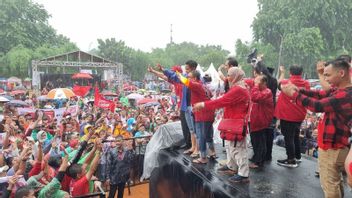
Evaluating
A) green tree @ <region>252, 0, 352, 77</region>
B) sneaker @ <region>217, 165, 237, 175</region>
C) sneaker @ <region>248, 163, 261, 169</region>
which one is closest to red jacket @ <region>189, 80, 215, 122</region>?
sneaker @ <region>217, 165, 237, 175</region>

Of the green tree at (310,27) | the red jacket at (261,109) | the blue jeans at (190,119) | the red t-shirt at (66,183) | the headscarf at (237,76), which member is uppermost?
the green tree at (310,27)

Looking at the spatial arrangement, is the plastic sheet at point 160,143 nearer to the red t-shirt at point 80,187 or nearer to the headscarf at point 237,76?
the red t-shirt at point 80,187

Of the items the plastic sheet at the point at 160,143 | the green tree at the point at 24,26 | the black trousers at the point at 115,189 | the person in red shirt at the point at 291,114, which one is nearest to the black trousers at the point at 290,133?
the person in red shirt at the point at 291,114

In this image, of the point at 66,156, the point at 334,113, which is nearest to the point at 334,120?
the point at 334,113

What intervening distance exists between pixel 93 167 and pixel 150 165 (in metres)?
1.41

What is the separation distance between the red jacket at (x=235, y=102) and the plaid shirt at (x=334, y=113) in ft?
3.48

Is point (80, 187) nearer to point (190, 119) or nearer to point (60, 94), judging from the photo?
point (190, 119)

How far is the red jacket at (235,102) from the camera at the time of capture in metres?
4.04

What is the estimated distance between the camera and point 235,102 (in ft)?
13.3

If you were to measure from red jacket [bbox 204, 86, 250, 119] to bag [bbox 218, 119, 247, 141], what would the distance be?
8 centimetres

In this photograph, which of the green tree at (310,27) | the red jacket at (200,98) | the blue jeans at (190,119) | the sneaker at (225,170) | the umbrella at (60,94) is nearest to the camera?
the sneaker at (225,170)

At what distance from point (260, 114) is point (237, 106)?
0.73 m

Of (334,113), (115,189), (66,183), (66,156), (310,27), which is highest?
(310,27)

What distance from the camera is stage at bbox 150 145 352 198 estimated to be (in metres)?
3.90
